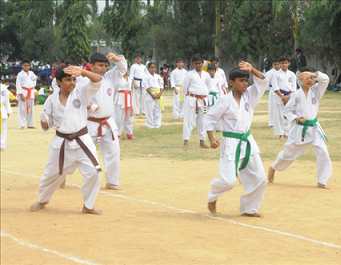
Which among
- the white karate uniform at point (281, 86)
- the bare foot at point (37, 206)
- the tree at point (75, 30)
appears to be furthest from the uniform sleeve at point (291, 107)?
the tree at point (75, 30)

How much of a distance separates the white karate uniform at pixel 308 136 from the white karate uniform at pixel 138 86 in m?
9.79

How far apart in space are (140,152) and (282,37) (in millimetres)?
22621

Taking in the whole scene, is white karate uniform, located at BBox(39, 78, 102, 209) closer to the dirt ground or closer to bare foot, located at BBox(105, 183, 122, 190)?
the dirt ground

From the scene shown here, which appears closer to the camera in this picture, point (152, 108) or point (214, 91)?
point (214, 91)

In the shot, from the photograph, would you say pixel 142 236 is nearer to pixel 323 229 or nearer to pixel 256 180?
pixel 256 180

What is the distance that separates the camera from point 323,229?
605 cm

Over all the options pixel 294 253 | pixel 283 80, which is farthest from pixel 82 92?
pixel 283 80

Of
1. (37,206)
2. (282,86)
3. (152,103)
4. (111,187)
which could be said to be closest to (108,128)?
(111,187)

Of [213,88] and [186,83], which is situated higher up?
[186,83]

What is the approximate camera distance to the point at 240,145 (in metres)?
6.51

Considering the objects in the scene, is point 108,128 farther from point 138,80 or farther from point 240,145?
point 138,80

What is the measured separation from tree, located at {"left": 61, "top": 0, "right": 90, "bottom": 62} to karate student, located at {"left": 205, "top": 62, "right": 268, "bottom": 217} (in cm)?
3532

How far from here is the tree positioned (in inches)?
1606

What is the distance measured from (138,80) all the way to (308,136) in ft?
35.4
